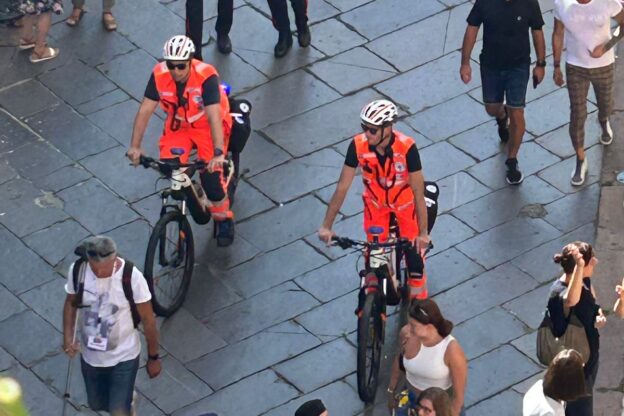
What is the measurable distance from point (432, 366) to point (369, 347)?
1091mm

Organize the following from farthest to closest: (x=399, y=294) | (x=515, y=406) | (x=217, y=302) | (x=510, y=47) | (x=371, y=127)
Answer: (x=510, y=47), (x=217, y=302), (x=399, y=294), (x=515, y=406), (x=371, y=127)

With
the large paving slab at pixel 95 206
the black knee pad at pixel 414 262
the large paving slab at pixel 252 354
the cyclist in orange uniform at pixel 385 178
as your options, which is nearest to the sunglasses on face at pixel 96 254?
the cyclist in orange uniform at pixel 385 178

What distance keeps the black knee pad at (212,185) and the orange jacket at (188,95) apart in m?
0.39

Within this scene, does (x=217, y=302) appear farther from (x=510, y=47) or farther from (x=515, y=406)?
(x=510, y=47)

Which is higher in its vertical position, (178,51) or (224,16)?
(178,51)

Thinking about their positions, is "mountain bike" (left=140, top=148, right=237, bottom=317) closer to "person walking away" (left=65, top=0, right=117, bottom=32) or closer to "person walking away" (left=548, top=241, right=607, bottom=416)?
"person walking away" (left=548, top=241, right=607, bottom=416)

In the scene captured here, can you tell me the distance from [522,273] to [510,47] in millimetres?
1752

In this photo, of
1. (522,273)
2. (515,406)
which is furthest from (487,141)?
(515,406)

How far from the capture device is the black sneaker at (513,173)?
852 centimetres

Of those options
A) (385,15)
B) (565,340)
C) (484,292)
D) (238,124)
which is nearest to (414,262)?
(484,292)

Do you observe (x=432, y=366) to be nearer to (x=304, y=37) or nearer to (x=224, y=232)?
(x=224, y=232)

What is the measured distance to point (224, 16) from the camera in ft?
32.3

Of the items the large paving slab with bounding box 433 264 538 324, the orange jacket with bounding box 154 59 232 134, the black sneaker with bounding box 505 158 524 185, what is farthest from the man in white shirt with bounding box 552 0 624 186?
the orange jacket with bounding box 154 59 232 134

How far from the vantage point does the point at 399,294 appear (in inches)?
281
